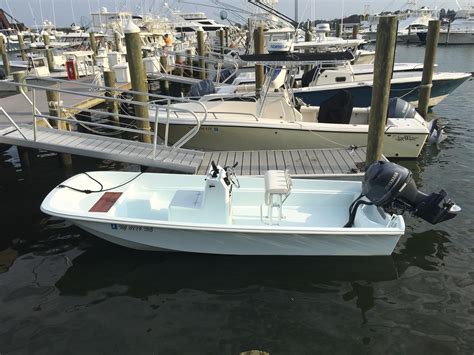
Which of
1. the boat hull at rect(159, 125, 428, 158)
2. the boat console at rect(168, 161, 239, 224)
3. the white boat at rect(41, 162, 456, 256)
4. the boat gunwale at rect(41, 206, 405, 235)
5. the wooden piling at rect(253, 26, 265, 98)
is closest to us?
the boat gunwale at rect(41, 206, 405, 235)

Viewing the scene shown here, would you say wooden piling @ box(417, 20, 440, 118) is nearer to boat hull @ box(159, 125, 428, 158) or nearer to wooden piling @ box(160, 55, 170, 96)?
boat hull @ box(159, 125, 428, 158)

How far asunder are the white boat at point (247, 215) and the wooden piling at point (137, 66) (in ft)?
7.18

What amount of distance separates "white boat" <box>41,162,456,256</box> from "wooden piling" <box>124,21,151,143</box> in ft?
7.18

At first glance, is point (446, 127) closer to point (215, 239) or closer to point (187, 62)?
point (215, 239)

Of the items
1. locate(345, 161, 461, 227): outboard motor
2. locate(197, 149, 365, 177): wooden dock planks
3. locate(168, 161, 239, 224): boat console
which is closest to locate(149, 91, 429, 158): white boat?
locate(197, 149, 365, 177): wooden dock planks

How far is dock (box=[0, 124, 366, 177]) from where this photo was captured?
7.27 m

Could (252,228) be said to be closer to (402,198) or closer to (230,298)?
(230,298)

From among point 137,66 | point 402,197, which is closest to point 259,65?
point 137,66

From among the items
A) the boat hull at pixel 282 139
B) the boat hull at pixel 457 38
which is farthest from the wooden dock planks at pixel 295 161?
the boat hull at pixel 457 38

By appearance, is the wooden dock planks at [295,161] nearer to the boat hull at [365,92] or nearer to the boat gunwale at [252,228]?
the boat gunwale at [252,228]

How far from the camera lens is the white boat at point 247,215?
525 centimetres

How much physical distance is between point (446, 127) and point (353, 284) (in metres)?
9.35

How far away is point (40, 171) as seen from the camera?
31.4ft

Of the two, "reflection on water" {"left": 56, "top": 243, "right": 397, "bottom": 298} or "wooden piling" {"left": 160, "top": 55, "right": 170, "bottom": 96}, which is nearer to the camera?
"reflection on water" {"left": 56, "top": 243, "right": 397, "bottom": 298}
